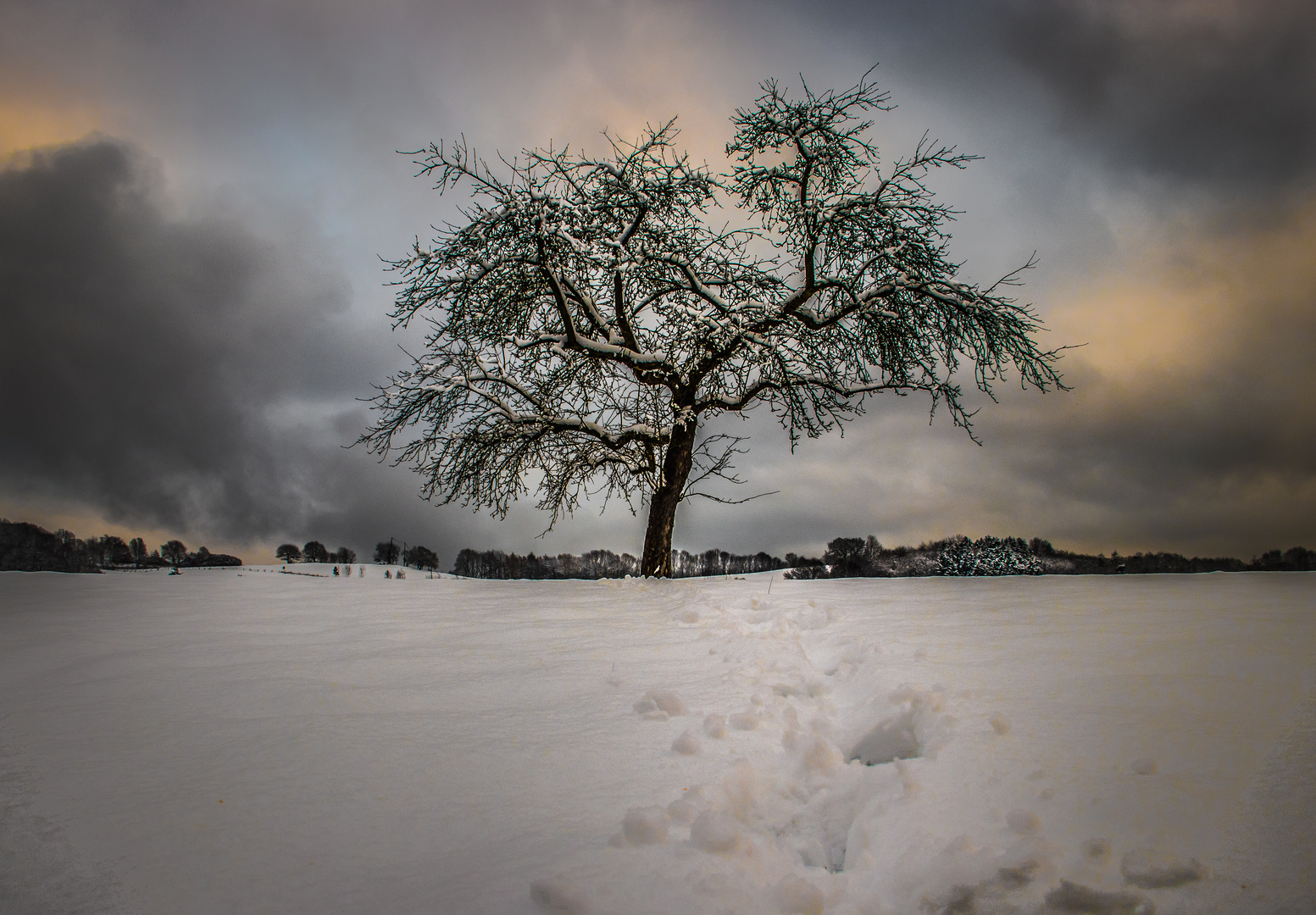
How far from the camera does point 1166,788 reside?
1.69 m

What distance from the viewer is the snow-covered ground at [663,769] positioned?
55.1 inches

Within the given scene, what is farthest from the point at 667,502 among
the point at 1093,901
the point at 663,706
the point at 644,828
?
the point at 1093,901

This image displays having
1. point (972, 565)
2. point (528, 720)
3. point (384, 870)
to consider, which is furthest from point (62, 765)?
point (972, 565)

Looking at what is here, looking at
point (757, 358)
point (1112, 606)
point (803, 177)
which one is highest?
point (803, 177)

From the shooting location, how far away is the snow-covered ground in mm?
1398

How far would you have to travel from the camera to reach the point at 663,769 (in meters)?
2.07

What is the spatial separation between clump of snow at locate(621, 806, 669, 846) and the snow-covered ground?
11 mm

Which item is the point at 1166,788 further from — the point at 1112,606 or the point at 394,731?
the point at 1112,606

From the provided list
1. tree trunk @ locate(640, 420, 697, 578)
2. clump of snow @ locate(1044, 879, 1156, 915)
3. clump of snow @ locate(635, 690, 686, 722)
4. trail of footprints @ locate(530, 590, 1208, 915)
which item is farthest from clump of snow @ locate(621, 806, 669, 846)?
tree trunk @ locate(640, 420, 697, 578)

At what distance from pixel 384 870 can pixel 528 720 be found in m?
0.95

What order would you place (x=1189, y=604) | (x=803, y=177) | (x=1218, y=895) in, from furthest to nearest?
(x=803, y=177)
(x=1189, y=604)
(x=1218, y=895)

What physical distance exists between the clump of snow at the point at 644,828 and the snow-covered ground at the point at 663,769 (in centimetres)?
1

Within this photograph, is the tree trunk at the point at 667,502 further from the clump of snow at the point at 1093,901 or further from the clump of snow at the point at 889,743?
the clump of snow at the point at 1093,901

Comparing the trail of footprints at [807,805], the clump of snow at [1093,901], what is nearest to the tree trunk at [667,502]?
the trail of footprints at [807,805]
